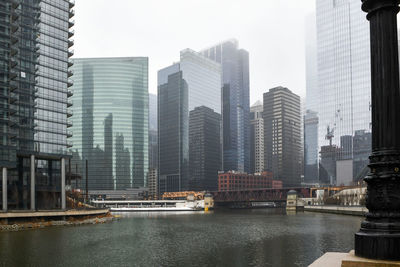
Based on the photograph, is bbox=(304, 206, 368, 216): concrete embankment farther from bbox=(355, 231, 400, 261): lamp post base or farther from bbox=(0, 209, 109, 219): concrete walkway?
bbox=(355, 231, 400, 261): lamp post base

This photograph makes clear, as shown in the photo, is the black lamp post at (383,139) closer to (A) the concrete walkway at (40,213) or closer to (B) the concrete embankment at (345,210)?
(A) the concrete walkway at (40,213)

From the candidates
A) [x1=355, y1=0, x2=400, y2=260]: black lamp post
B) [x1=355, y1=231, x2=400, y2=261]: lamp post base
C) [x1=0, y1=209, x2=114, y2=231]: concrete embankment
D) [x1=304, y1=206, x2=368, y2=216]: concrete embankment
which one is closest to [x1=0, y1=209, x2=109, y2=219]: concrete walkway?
[x1=0, y1=209, x2=114, y2=231]: concrete embankment

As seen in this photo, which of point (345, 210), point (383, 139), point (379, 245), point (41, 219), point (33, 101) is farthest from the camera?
point (345, 210)

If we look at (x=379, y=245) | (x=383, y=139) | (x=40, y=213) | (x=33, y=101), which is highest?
(x=33, y=101)

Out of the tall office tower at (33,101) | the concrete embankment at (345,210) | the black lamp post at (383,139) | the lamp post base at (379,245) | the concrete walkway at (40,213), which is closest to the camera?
the lamp post base at (379,245)

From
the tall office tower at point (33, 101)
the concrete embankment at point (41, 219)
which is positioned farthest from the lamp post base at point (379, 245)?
the tall office tower at point (33, 101)

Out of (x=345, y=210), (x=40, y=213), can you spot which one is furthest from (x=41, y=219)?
(x=345, y=210)

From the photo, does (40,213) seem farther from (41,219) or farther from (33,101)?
(33,101)

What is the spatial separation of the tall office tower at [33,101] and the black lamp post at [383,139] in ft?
305

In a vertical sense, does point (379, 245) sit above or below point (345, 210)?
above

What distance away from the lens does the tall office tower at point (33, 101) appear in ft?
320

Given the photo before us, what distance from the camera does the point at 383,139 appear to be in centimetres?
1435

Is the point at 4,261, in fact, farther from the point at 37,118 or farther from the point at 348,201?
→ the point at 348,201

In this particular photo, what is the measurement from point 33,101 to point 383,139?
109639 mm
